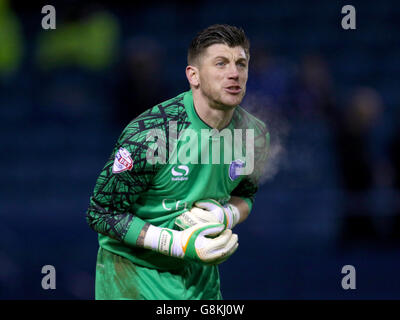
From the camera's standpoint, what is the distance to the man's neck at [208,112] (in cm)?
412

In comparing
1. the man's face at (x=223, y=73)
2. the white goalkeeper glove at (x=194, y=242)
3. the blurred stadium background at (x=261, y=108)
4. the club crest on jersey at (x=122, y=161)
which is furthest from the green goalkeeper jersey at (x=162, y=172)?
the blurred stadium background at (x=261, y=108)

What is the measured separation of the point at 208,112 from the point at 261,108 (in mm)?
1191

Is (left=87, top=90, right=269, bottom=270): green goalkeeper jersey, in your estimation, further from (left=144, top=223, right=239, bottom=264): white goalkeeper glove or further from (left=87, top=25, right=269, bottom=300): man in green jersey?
(left=144, top=223, right=239, bottom=264): white goalkeeper glove

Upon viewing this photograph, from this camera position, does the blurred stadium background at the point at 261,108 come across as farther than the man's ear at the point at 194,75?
Yes

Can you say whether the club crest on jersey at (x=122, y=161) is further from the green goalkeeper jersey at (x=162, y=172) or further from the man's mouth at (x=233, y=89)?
the man's mouth at (x=233, y=89)

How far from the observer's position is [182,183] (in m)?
4.12

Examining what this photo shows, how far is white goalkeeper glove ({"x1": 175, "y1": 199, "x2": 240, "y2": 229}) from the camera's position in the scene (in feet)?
13.3

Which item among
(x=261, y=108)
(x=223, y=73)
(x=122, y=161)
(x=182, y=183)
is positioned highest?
(x=261, y=108)

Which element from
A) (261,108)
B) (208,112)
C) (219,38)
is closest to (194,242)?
(208,112)

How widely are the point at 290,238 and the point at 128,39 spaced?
11.9 feet

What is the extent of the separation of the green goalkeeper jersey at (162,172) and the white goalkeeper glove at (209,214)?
5 cm

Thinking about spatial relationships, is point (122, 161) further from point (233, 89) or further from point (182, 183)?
point (233, 89)

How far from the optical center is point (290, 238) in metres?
7.29
